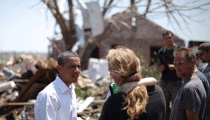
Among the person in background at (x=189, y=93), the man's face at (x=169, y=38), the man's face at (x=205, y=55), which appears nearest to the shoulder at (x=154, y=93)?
the person in background at (x=189, y=93)

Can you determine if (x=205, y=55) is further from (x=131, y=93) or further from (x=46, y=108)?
(x=46, y=108)

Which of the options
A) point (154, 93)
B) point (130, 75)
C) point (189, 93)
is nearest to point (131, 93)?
point (130, 75)

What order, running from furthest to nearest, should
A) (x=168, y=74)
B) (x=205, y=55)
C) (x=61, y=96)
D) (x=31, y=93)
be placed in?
(x=31, y=93)
(x=168, y=74)
(x=205, y=55)
(x=61, y=96)

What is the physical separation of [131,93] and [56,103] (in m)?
1.17

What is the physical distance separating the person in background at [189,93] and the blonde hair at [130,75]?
89 centimetres

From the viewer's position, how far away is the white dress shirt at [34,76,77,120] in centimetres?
204

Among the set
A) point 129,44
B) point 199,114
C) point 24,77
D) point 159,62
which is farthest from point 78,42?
point 199,114

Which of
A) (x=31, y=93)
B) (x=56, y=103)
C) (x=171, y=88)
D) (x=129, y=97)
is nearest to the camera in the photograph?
(x=129, y=97)

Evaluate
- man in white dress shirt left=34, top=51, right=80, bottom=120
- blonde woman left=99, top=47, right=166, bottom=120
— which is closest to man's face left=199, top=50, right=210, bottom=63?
blonde woman left=99, top=47, right=166, bottom=120

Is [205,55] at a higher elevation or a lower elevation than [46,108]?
higher

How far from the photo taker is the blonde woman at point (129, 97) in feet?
4.54

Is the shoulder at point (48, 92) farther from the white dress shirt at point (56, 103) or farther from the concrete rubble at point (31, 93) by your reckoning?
the concrete rubble at point (31, 93)

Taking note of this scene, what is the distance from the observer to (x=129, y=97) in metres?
1.40

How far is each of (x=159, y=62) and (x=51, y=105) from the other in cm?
313
